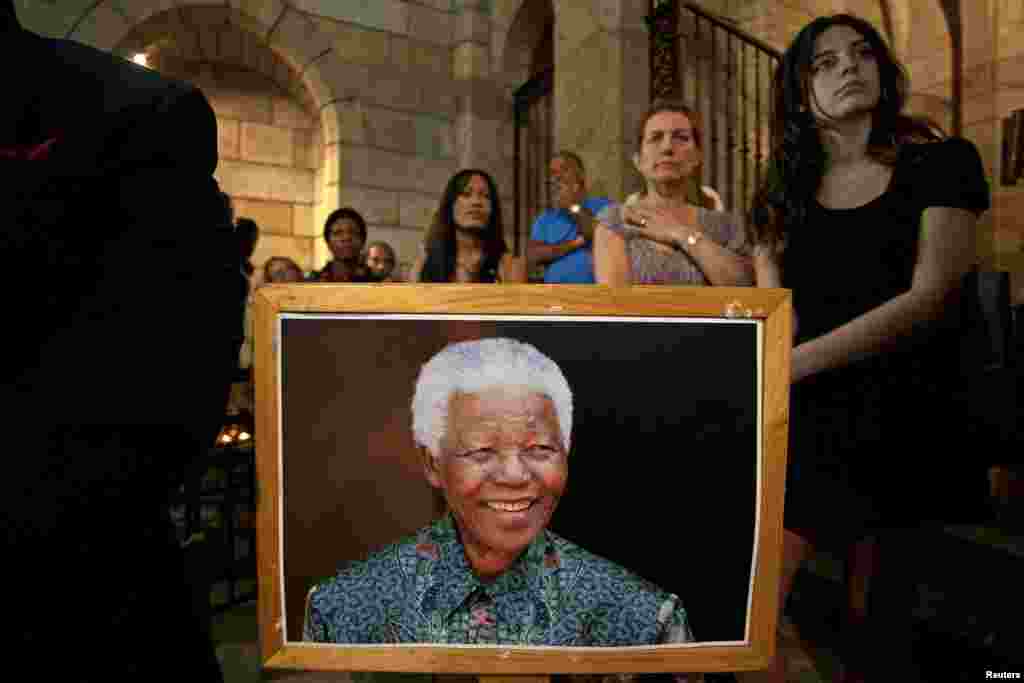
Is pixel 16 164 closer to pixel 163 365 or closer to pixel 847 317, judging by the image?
pixel 163 365

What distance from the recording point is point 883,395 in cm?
132

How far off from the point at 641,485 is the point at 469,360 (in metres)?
0.39

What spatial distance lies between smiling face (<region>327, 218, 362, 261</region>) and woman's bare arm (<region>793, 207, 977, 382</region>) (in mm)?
2869

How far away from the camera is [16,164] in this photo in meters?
0.69

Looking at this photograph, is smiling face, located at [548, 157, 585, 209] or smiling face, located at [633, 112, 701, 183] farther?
smiling face, located at [548, 157, 585, 209]

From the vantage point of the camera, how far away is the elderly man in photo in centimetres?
111

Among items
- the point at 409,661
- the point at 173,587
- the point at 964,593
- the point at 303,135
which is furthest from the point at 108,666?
the point at 303,135

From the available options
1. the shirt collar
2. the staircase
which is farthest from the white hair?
the staircase

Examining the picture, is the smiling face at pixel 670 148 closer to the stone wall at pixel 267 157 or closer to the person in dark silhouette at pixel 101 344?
the person in dark silhouette at pixel 101 344

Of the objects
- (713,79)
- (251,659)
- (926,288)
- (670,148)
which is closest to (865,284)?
(926,288)

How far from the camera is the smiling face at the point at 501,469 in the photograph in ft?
3.65

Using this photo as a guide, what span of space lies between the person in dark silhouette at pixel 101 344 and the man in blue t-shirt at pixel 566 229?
208 centimetres

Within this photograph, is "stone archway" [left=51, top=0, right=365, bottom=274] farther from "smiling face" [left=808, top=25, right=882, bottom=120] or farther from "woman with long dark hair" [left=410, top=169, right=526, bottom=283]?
"smiling face" [left=808, top=25, right=882, bottom=120]

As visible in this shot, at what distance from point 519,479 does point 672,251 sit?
2.68 ft
